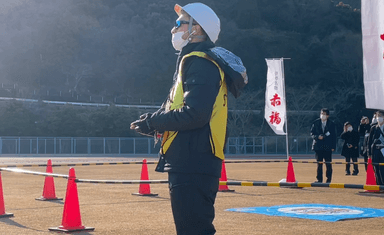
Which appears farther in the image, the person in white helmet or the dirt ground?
the dirt ground

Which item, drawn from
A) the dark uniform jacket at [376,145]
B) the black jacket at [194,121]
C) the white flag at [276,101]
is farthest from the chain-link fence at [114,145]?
the black jacket at [194,121]

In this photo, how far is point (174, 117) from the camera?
146 inches

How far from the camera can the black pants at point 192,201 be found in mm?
3771

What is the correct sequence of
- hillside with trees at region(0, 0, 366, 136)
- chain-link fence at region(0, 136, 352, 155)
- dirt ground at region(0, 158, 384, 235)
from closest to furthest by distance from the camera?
dirt ground at region(0, 158, 384, 235)
chain-link fence at region(0, 136, 352, 155)
hillside with trees at region(0, 0, 366, 136)

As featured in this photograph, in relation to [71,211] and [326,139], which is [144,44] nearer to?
[326,139]

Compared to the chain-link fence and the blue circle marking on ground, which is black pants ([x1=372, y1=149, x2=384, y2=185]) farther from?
the chain-link fence

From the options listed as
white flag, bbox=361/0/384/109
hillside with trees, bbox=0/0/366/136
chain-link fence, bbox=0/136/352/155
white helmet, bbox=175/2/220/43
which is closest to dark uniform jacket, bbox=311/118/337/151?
white flag, bbox=361/0/384/109

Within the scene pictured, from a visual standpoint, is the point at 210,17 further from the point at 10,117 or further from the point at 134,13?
the point at 134,13

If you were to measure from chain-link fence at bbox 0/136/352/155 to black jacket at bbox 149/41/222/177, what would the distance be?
154 ft

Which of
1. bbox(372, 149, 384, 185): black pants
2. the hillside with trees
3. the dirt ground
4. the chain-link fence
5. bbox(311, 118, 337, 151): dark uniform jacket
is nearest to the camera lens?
the dirt ground

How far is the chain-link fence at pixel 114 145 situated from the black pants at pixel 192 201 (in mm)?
46906

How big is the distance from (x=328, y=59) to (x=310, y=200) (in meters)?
68.9

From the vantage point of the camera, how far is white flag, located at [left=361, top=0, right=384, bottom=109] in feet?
15.7

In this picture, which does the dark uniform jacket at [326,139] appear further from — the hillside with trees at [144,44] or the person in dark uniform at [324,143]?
the hillside with trees at [144,44]
